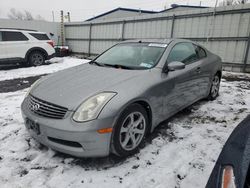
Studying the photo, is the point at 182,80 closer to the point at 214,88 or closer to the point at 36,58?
the point at 214,88

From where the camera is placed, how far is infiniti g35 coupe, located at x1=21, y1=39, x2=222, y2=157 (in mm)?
Answer: 2020

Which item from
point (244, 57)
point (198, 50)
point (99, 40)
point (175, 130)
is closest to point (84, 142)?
point (175, 130)

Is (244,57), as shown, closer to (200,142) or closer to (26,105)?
(200,142)

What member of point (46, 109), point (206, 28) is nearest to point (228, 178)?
point (46, 109)

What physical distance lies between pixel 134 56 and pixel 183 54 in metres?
0.90

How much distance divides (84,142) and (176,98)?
1.63 meters

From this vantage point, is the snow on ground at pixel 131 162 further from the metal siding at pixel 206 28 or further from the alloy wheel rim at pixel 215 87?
the metal siding at pixel 206 28

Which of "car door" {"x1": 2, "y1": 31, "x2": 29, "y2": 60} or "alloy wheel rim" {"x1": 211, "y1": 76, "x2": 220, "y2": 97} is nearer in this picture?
"alloy wheel rim" {"x1": 211, "y1": 76, "x2": 220, "y2": 97}

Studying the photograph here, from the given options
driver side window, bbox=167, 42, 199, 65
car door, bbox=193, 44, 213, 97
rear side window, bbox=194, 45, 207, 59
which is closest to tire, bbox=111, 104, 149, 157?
driver side window, bbox=167, 42, 199, 65

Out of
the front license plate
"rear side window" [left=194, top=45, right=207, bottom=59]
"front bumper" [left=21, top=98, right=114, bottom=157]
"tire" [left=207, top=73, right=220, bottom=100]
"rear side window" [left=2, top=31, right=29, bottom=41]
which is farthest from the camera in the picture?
"rear side window" [left=2, top=31, right=29, bottom=41]

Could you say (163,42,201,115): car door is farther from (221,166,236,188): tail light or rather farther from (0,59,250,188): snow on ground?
(221,166,236,188): tail light

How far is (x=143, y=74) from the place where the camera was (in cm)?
255

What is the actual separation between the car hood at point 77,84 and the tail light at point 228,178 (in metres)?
1.38

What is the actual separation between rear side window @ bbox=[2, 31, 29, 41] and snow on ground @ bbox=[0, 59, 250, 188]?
20.1ft
